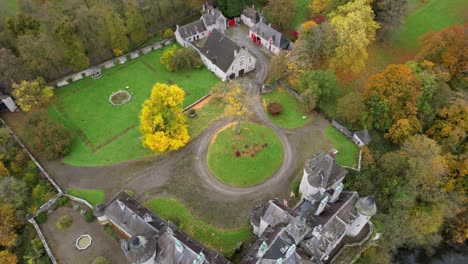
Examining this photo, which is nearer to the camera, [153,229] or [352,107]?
[153,229]

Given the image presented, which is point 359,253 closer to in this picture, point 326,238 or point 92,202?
point 326,238

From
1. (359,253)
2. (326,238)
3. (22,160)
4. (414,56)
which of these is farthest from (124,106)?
(414,56)

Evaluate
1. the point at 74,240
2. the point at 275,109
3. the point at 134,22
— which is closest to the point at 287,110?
the point at 275,109

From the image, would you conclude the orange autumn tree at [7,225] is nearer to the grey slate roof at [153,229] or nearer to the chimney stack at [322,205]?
the grey slate roof at [153,229]

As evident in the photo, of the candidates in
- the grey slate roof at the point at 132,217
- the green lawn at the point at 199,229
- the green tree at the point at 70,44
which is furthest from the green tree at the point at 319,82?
the green tree at the point at 70,44

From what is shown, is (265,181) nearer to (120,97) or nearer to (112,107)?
(112,107)

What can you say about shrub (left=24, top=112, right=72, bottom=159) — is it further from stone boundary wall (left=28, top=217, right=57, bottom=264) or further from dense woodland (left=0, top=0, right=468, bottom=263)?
stone boundary wall (left=28, top=217, right=57, bottom=264)
